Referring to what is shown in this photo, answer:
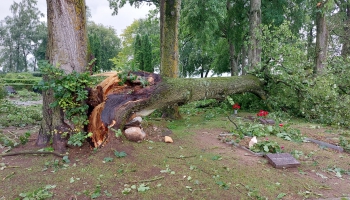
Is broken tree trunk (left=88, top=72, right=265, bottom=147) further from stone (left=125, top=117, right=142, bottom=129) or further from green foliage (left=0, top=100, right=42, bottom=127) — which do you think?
green foliage (left=0, top=100, right=42, bottom=127)

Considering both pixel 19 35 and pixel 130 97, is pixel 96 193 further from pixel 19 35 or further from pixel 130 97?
pixel 19 35

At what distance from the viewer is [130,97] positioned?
4617mm

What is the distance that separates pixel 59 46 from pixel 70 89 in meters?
0.84

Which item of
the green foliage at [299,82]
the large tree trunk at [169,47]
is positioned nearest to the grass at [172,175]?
the large tree trunk at [169,47]

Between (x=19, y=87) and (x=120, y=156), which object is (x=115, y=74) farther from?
(x=19, y=87)

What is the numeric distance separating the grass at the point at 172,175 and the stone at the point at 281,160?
0.08 m

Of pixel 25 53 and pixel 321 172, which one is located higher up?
pixel 25 53

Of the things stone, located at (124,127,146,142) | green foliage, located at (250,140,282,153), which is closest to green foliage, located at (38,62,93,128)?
stone, located at (124,127,146,142)

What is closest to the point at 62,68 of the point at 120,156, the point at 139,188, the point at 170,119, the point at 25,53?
the point at 120,156

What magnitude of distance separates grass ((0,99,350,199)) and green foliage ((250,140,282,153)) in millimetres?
263

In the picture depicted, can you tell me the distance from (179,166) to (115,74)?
2.03 metres

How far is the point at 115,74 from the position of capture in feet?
14.9

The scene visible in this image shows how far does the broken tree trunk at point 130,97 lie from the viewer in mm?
4191

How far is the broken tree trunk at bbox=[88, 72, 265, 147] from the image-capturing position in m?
4.19
